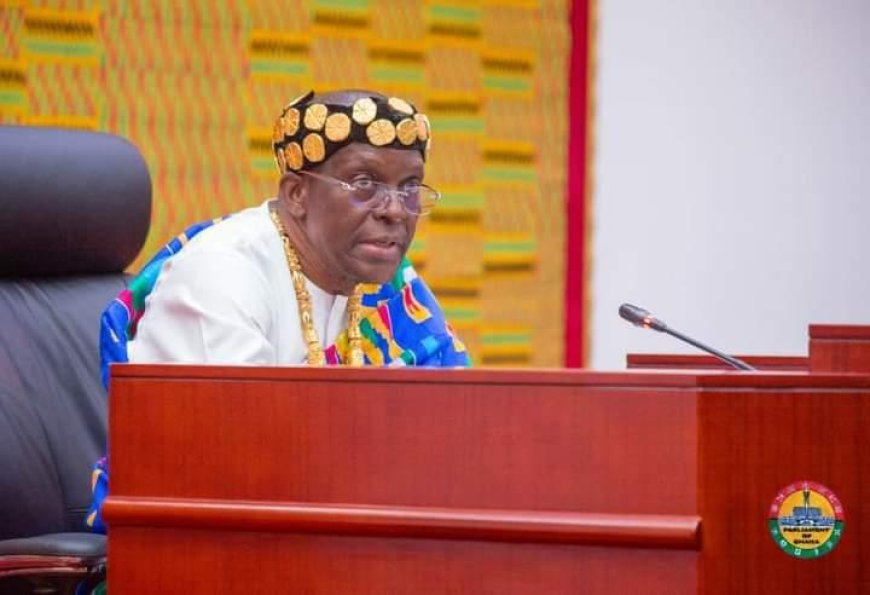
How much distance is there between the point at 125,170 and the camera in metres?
2.53

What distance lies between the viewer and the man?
6.85ft

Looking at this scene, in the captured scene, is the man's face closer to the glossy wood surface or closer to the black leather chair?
the black leather chair

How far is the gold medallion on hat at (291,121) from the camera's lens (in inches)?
86.7

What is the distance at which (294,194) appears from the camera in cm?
226

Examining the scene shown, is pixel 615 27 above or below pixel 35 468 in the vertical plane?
above

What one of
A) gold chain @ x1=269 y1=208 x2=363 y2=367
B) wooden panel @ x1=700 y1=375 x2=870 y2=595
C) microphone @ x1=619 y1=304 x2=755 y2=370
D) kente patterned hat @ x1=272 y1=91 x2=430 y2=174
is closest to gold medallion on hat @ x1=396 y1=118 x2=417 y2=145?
kente patterned hat @ x1=272 y1=91 x2=430 y2=174

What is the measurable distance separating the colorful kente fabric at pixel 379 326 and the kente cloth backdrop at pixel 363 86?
925mm

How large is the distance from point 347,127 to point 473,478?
2.44 feet

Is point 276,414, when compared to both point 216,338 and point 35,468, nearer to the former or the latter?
point 216,338

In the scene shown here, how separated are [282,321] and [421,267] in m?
1.28

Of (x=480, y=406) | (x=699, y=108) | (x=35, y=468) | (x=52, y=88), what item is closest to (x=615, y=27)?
(x=699, y=108)

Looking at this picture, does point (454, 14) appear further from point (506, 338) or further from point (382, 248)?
point (382, 248)

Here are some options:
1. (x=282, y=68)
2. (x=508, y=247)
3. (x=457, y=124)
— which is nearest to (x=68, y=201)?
(x=282, y=68)

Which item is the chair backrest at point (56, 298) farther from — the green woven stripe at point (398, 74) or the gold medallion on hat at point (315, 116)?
the green woven stripe at point (398, 74)
